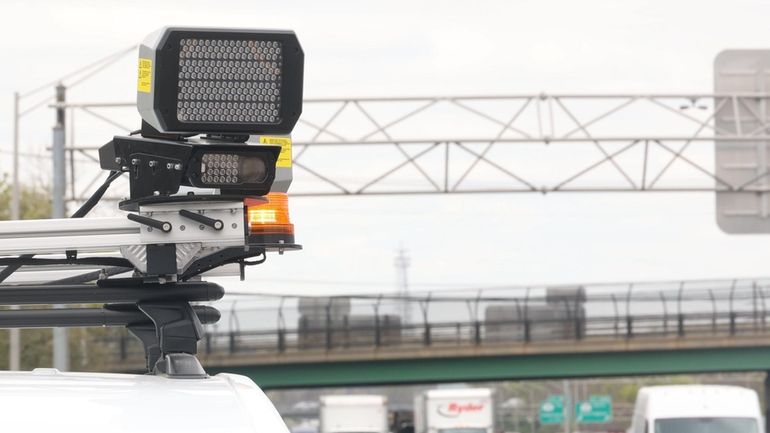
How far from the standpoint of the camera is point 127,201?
5.49 metres

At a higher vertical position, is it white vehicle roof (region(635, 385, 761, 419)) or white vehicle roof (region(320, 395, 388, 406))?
white vehicle roof (region(635, 385, 761, 419))

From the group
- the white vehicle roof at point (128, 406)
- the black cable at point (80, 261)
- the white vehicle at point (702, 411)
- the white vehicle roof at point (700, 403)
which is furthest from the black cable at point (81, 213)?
the white vehicle roof at point (700, 403)

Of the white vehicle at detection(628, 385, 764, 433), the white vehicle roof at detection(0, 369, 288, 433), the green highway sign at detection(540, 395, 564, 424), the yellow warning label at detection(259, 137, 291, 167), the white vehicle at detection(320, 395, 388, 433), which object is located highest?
the yellow warning label at detection(259, 137, 291, 167)

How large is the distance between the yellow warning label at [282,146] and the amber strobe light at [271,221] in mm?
159

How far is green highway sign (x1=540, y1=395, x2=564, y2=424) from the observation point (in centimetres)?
10097

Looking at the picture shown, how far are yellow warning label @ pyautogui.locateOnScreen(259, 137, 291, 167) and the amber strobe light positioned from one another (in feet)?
0.52

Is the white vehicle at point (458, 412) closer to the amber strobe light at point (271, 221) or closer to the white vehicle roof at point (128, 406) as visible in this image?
the amber strobe light at point (271, 221)

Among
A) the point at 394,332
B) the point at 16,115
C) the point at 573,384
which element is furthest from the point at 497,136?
the point at 573,384

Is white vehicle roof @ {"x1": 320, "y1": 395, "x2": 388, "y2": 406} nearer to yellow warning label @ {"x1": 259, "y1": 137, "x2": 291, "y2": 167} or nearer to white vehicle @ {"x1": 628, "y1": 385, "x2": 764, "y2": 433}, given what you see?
white vehicle @ {"x1": 628, "y1": 385, "x2": 764, "y2": 433}

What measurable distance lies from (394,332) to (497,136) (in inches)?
1008

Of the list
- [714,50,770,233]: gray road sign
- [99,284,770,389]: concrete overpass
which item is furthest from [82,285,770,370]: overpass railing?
[714,50,770,233]: gray road sign

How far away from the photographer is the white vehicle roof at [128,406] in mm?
3982

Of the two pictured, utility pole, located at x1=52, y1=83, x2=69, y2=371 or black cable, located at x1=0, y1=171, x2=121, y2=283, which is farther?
utility pole, located at x1=52, y1=83, x2=69, y2=371

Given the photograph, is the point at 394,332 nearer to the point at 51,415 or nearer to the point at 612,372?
the point at 612,372
